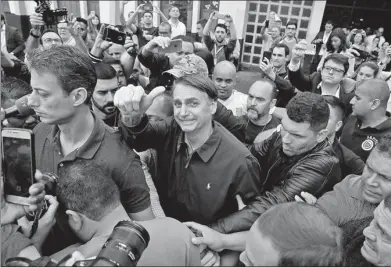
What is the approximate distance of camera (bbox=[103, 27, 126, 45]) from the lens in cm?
388

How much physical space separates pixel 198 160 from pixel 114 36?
2628 millimetres

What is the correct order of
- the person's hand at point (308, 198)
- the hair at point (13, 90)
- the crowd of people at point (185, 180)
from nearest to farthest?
the crowd of people at point (185, 180) < the person's hand at point (308, 198) < the hair at point (13, 90)

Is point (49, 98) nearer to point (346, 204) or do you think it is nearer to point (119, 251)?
point (119, 251)

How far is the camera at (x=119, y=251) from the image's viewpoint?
0.99 metres

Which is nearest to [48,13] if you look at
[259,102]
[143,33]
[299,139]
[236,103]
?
[143,33]

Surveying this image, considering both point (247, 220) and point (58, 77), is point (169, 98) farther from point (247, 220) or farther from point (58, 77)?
point (247, 220)

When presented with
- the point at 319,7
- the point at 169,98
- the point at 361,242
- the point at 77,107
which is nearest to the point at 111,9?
the point at 319,7

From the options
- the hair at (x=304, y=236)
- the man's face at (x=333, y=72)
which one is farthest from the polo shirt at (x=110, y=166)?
the man's face at (x=333, y=72)

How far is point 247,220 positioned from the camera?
1.73 metres

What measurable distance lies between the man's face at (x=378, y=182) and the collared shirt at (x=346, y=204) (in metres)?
0.04

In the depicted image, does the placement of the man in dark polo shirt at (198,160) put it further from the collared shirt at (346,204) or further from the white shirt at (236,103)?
the white shirt at (236,103)

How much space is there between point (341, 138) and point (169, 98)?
1.82m

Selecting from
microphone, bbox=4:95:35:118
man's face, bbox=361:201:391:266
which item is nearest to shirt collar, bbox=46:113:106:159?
microphone, bbox=4:95:35:118

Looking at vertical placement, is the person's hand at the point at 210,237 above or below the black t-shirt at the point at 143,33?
below
